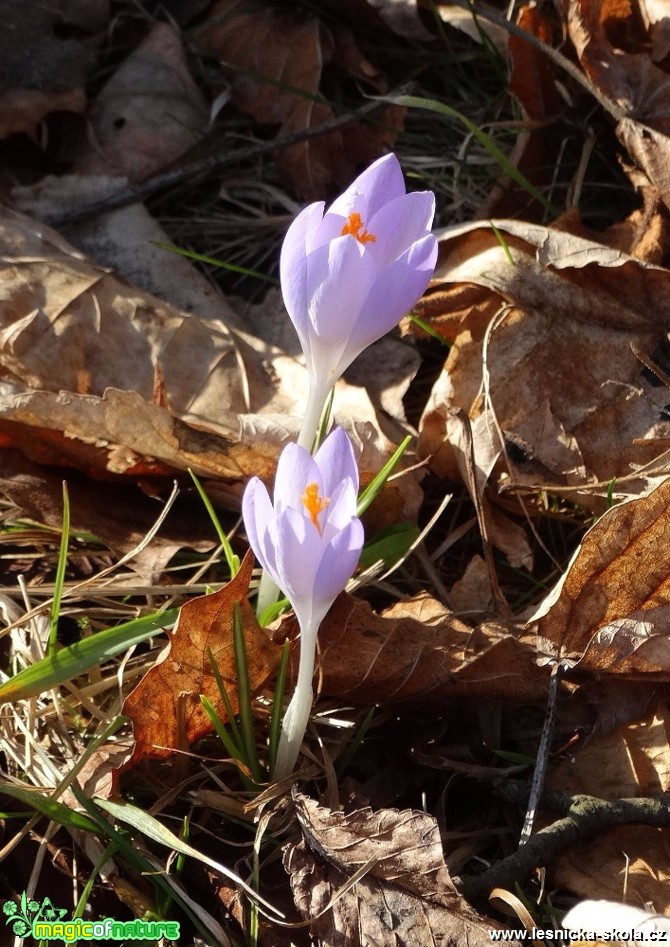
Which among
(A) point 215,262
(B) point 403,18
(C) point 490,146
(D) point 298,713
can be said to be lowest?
(D) point 298,713

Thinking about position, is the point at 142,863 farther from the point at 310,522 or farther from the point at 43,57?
the point at 43,57

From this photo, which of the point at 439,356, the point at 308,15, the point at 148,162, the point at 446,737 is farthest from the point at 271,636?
the point at 308,15

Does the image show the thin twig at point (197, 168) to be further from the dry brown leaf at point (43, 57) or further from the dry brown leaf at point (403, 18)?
the dry brown leaf at point (43, 57)

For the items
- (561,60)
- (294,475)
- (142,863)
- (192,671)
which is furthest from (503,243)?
(142,863)

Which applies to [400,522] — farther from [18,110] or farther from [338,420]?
[18,110]

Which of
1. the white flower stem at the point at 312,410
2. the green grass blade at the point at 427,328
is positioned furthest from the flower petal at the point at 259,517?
the green grass blade at the point at 427,328

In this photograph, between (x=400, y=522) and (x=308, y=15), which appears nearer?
(x=400, y=522)
